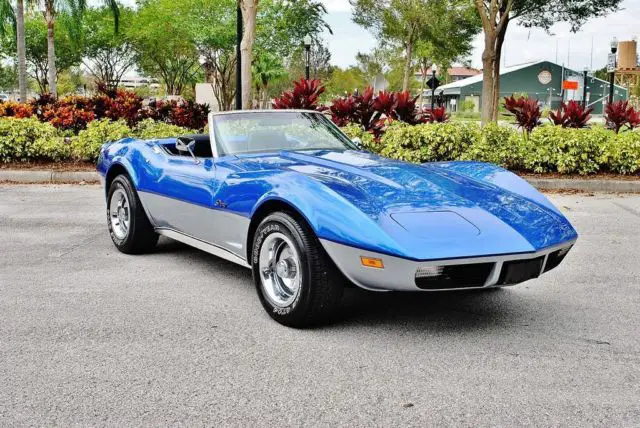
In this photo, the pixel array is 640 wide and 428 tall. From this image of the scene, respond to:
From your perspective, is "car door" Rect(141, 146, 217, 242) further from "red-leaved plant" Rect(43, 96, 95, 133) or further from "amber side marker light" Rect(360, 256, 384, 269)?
"red-leaved plant" Rect(43, 96, 95, 133)

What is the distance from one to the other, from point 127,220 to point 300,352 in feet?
9.43

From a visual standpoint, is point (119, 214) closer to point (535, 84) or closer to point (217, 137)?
point (217, 137)

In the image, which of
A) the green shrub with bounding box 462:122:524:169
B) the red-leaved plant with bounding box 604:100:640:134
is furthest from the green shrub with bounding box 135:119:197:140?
the red-leaved plant with bounding box 604:100:640:134

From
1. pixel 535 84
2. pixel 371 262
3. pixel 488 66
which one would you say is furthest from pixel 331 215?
pixel 535 84

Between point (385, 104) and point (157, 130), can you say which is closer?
point (385, 104)

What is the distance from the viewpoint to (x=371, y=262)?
362 centimetres

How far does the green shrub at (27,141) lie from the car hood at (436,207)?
825 cm

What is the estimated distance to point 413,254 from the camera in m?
3.49

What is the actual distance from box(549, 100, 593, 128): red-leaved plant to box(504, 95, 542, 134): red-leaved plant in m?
0.36

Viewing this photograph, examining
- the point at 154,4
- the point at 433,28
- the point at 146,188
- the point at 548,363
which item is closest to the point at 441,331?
the point at 548,363

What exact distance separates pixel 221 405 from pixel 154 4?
4004 centimetres

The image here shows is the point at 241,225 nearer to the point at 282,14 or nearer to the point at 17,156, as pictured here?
the point at 17,156

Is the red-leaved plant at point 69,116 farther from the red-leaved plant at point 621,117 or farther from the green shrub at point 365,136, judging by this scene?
the red-leaved plant at point 621,117

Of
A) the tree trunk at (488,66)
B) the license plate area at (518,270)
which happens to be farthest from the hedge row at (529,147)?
the license plate area at (518,270)
